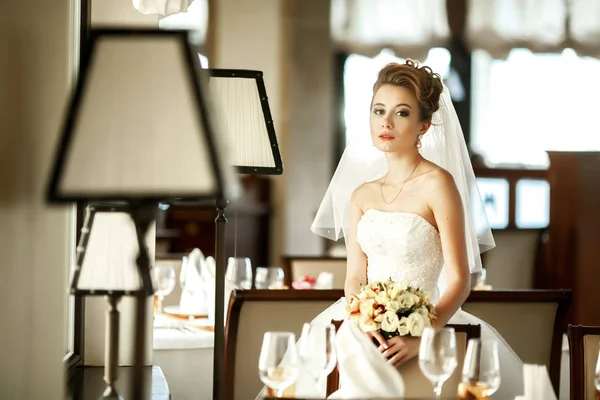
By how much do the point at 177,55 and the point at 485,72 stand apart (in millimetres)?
10137

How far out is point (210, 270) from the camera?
481cm

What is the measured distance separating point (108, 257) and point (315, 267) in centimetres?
400

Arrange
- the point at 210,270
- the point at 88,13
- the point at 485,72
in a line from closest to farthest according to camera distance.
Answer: the point at 88,13 → the point at 210,270 → the point at 485,72

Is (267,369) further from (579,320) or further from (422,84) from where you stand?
(579,320)

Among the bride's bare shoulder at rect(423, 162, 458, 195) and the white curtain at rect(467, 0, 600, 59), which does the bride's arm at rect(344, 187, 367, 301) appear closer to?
the bride's bare shoulder at rect(423, 162, 458, 195)

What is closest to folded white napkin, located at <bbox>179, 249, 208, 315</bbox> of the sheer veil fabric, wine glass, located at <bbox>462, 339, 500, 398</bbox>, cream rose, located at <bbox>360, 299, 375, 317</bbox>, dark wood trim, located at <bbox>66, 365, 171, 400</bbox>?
the sheer veil fabric

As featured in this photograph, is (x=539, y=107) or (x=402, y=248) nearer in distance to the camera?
(x=402, y=248)

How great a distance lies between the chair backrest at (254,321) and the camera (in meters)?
3.49

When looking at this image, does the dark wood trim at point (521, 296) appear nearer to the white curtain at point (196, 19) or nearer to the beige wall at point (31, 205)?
the beige wall at point (31, 205)

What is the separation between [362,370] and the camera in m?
2.01

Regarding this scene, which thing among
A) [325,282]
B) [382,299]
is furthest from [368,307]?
[325,282]

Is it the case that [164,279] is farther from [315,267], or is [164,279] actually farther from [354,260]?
[315,267]

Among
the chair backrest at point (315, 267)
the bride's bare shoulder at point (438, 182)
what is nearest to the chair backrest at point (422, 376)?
the bride's bare shoulder at point (438, 182)

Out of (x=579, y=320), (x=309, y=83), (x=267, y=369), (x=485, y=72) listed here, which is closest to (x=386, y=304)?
(x=267, y=369)
